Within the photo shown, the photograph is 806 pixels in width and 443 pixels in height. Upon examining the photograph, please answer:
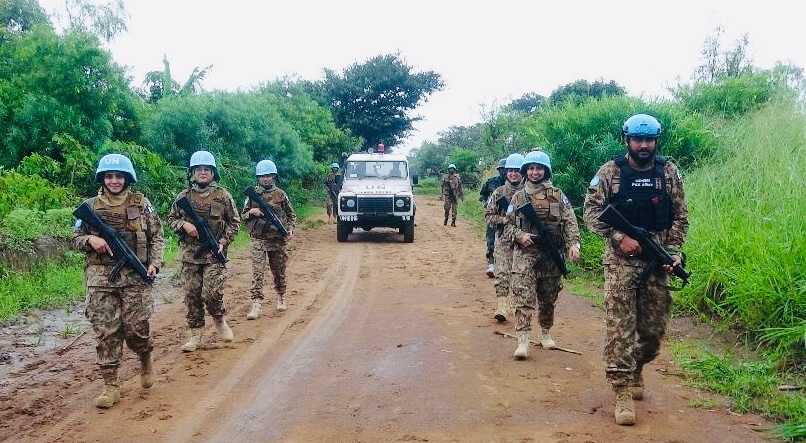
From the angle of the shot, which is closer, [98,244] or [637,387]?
[98,244]

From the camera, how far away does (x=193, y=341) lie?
247 inches

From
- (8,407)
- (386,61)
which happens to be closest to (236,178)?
(8,407)

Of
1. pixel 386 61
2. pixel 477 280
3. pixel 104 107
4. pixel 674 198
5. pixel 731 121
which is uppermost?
pixel 386 61

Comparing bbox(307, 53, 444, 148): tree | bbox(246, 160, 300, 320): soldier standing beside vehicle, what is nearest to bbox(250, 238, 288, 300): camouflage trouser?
bbox(246, 160, 300, 320): soldier standing beside vehicle

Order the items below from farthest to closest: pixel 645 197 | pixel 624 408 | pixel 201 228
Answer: pixel 201 228 → pixel 645 197 → pixel 624 408

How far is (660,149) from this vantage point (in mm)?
11555

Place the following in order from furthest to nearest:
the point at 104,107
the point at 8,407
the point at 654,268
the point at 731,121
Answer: the point at 104,107 → the point at 731,121 → the point at 8,407 → the point at 654,268

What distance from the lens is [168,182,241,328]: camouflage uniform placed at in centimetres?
627

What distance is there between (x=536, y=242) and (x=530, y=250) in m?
0.11

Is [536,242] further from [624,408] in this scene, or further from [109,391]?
[109,391]


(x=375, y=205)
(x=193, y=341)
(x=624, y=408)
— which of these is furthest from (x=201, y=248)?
(x=375, y=205)

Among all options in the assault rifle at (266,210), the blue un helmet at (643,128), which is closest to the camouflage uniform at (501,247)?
the assault rifle at (266,210)

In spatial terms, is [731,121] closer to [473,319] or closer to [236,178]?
[473,319]

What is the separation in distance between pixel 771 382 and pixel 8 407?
215 inches
